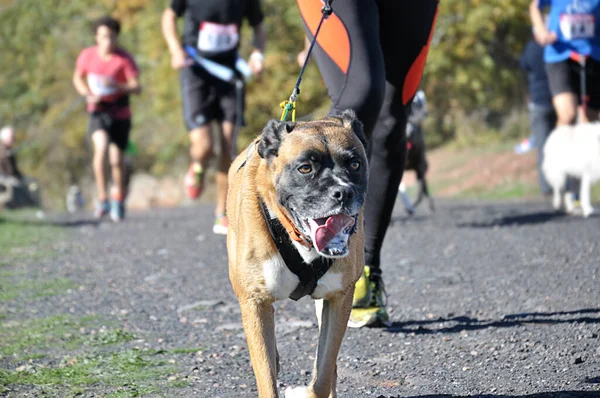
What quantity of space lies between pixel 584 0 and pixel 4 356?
260 inches

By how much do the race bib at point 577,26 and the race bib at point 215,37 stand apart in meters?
3.12

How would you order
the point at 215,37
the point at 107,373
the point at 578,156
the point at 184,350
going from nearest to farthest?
the point at 107,373
the point at 184,350
the point at 215,37
the point at 578,156

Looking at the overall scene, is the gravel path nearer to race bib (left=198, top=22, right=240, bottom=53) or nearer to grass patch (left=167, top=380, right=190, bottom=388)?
grass patch (left=167, top=380, right=190, bottom=388)

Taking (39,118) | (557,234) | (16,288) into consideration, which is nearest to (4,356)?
(16,288)

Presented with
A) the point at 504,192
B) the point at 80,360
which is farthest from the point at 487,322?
the point at 504,192

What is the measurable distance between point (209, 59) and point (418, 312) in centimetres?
455

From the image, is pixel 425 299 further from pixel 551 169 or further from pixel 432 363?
pixel 551 169

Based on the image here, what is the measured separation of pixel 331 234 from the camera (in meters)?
2.89

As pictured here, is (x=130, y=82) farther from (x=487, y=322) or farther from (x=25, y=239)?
(x=487, y=322)

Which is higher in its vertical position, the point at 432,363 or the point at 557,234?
the point at 432,363

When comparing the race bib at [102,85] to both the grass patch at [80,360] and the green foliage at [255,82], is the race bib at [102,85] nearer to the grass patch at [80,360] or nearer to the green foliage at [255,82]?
the green foliage at [255,82]

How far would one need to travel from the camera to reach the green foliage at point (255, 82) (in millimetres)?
20656

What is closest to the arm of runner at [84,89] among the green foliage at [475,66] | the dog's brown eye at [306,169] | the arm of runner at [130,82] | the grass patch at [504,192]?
the arm of runner at [130,82]

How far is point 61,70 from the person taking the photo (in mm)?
35531
